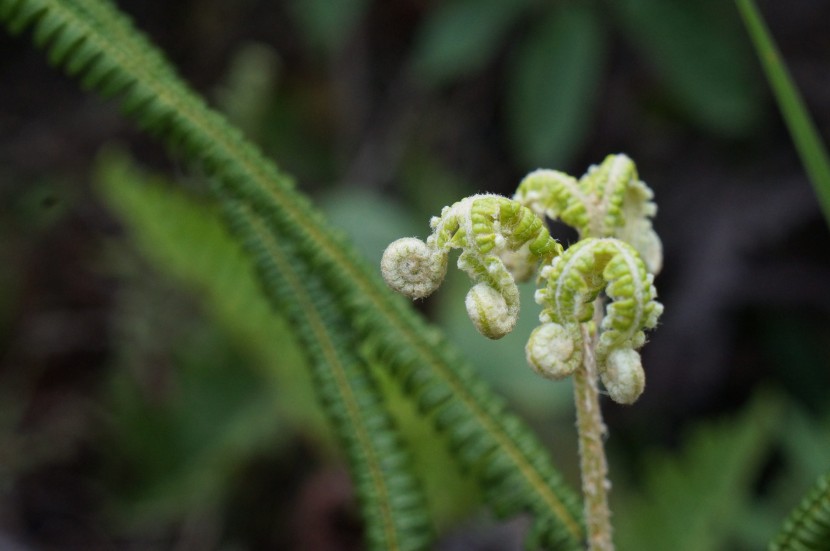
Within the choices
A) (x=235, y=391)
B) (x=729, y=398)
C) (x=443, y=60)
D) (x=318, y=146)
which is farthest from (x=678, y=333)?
(x=318, y=146)

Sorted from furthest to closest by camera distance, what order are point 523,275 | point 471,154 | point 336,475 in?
point 471,154
point 336,475
point 523,275

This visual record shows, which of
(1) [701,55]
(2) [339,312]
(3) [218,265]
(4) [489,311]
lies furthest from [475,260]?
(1) [701,55]

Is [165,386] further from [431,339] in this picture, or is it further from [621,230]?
[621,230]

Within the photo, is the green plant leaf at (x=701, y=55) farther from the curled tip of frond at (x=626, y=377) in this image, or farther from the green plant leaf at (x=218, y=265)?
the curled tip of frond at (x=626, y=377)

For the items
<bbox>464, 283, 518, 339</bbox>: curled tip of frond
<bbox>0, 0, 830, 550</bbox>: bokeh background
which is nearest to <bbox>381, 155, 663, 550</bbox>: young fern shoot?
<bbox>464, 283, 518, 339</bbox>: curled tip of frond

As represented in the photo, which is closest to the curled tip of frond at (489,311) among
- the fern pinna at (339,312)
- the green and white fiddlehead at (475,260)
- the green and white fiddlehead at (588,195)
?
the green and white fiddlehead at (475,260)

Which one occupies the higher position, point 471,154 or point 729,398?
point 471,154

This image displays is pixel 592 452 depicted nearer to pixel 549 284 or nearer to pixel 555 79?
pixel 549 284
